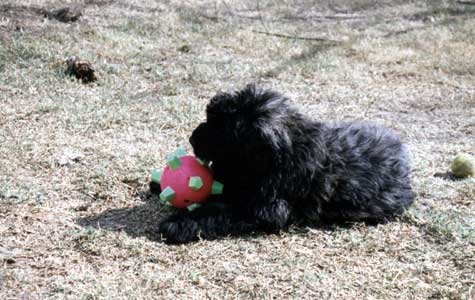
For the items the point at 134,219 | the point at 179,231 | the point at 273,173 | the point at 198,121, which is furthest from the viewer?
the point at 198,121

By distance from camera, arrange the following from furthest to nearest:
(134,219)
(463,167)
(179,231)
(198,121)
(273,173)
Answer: (198,121)
(463,167)
(134,219)
(273,173)
(179,231)

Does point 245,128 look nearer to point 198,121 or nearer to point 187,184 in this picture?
point 187,184

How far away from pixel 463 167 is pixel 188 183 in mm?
2230

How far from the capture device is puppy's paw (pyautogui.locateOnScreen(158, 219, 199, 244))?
13.3 feet

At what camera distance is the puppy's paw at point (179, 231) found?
4066 millimetres

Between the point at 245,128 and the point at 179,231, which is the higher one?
the point at 245,128

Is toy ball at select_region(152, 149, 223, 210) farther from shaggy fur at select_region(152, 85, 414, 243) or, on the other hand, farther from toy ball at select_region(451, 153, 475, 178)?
toy ball at select_region(451, 153, 475, 178)

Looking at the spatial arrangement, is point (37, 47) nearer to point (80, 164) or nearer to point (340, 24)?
point (80, 164)

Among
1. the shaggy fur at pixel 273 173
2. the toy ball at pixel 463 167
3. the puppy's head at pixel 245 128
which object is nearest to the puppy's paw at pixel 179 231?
the shaggy fur at pixel 273 173

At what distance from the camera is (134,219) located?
175 inches

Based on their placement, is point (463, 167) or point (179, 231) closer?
point (179, 231)

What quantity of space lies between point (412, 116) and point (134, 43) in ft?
11.6

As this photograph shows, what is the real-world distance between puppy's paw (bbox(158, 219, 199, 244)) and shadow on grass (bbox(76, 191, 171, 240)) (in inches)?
3.6

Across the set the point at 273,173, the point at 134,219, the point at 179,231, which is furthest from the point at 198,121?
the point at 179,231
